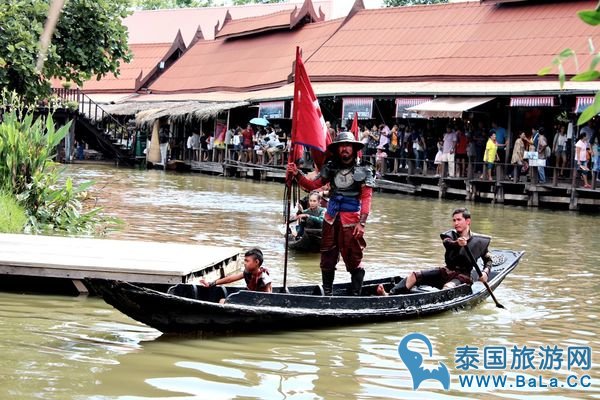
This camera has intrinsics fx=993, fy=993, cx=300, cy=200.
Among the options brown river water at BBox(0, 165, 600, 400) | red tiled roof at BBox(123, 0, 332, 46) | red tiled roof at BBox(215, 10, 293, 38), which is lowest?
brown river water at BBox(0, 165, 600, 400)

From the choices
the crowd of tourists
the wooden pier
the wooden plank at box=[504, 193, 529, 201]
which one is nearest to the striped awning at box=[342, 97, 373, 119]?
the crowd of tourists

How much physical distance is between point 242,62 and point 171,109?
4.44m

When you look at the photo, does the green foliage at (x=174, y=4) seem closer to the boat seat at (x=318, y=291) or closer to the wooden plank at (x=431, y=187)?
the wooden plank at (x=431, y=187)

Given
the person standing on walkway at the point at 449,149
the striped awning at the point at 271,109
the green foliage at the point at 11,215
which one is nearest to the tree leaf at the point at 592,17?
the green foliage at the point at 11,215

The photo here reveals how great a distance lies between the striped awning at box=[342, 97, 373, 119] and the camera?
28.7 metres

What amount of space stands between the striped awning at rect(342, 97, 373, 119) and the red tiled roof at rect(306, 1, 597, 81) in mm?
1719

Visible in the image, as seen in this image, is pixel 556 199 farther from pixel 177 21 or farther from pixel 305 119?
pixel 177 21

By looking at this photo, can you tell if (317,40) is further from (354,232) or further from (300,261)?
(354,232)

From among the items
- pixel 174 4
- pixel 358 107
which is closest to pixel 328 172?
pixel 358 107

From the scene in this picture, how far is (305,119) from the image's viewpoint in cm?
904

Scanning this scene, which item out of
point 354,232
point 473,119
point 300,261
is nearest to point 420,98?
point 473,119

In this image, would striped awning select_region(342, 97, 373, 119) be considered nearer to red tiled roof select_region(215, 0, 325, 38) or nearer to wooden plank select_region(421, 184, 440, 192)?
wooden plank select_region(421, 184, 440, 192)

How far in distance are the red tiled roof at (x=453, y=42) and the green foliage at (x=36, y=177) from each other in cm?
1584

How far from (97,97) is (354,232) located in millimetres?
39182
